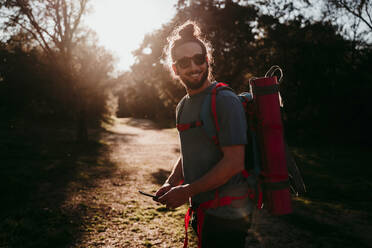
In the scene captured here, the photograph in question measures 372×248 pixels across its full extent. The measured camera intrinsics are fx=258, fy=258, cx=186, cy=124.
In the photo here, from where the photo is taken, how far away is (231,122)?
1.40m

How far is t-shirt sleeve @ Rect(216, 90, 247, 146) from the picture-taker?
140 centimetres

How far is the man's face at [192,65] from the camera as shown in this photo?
5.58 feet

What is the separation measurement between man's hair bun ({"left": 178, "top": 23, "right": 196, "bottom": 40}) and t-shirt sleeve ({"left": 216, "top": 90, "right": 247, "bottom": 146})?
59cm

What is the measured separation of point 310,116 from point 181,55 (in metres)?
12.9

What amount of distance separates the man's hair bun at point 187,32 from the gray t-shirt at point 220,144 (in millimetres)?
414

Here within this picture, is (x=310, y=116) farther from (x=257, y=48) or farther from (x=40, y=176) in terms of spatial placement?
(x=40, y=176)

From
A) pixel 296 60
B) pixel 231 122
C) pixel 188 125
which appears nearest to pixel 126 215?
pixel 188 125

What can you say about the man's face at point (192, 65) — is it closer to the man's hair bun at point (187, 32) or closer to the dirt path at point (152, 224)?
the man's hair bun at point (187, 32)

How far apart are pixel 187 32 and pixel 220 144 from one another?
2.72 feet

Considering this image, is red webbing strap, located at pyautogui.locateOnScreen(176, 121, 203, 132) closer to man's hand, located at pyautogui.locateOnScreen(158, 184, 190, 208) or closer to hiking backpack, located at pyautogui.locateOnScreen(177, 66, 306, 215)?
hiking backpack, located at pyautogui.locateOnScreen(177, 66, 306, 215)

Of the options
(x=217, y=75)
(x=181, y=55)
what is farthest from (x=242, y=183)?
(x=217, y=75)

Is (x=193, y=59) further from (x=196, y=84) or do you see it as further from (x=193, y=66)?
(x=196, y=84)

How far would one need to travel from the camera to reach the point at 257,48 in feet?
51.5

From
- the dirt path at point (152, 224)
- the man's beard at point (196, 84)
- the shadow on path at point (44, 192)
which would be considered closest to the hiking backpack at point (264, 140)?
the man's beard at point (196, 84)
